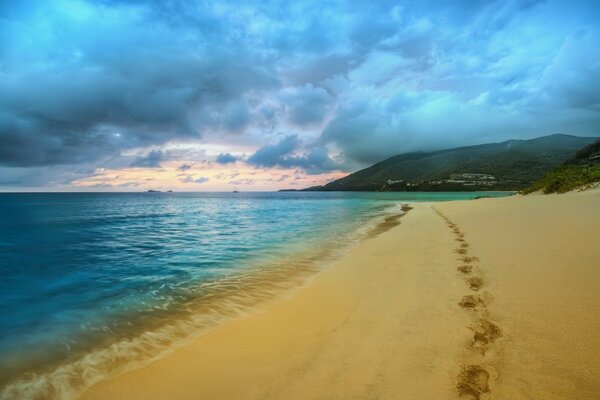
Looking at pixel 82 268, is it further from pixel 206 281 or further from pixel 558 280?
pixel 558 280

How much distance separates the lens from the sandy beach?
3309 mm

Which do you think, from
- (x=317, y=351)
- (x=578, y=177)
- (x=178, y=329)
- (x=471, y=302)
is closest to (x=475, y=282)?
(x=471, y=302)

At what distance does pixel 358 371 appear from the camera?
376 cm

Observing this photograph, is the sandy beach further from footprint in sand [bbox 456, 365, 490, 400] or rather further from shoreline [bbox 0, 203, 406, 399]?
shoreline [bbox 0, 203, 406, 399]

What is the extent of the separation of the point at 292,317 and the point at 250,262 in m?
6.55

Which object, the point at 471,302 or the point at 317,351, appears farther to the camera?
the point at 471,302

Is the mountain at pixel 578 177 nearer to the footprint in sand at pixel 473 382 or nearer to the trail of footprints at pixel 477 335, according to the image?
the trail of footprints at pixel 477 335

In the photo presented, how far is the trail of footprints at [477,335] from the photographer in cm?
318

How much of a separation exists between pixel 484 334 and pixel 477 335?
110mm

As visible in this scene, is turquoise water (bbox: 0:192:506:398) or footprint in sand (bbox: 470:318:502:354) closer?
footprint in sand (bbox: 470:318:502:354)

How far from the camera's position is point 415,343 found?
4.35 meters

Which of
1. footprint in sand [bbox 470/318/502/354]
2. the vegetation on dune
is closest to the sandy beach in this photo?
footprint in sand [bbox 470/318/502/354]

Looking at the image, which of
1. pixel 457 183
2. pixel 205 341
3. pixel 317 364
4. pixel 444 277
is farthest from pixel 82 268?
pixel 457 183

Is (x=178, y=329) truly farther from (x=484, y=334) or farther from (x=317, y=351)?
(x=484, y=334)
